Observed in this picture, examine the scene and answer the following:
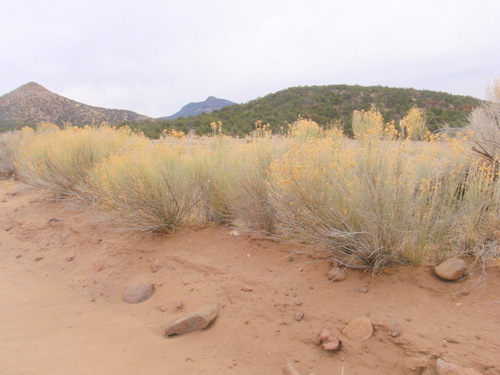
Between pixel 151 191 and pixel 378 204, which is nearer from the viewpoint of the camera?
pixel 378 204

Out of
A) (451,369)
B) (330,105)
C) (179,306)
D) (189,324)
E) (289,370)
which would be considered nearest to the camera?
(451,369)

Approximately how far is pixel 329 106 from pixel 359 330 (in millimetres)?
26449

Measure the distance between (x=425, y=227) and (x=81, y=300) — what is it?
12.9ft

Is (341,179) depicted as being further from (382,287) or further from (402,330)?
(402,330)

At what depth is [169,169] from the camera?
4832 millimetres

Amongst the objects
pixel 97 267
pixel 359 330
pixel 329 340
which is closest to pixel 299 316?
pixel 329 340

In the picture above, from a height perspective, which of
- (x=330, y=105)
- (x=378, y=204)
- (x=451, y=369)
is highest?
(x=330, y=105)

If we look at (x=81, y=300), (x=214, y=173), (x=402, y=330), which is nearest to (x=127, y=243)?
(x=81, y=300)

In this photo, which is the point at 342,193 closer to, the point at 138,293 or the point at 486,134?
the point at 138,293

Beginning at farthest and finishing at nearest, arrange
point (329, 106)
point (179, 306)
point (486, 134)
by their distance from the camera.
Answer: point (329, 106)
point (486, 134)
point (179, 306)

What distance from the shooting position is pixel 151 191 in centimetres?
479

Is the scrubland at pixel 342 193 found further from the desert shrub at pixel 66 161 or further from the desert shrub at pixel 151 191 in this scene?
the desert shrub at pixel 66 161

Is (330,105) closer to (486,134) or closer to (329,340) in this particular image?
(486,134)

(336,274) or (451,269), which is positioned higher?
(451,269)
